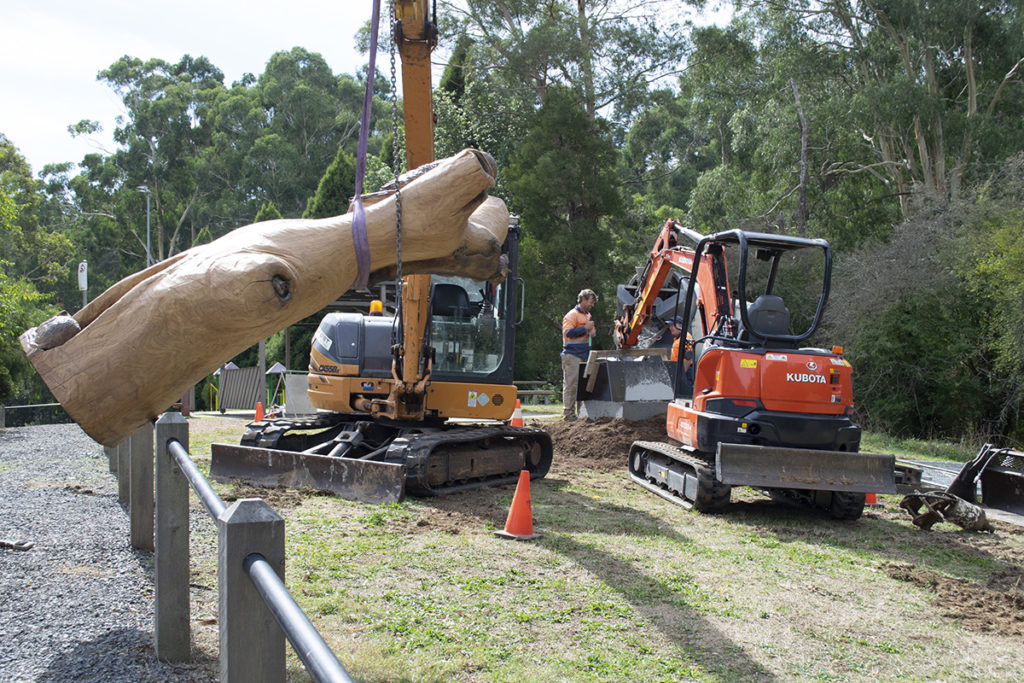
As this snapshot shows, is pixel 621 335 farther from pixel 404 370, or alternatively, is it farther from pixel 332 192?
pixel 332 192

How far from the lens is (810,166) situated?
28672 mm

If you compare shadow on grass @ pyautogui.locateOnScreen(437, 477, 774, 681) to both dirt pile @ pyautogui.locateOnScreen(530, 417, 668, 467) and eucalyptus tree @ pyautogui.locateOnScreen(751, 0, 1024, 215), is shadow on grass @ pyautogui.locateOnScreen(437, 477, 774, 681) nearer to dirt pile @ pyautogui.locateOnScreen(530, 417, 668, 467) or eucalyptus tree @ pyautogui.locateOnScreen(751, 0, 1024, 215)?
dirt pile @ pyautogui.locateOnScreen(530, 417, 668, 467)

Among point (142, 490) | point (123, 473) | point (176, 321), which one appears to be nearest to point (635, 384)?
point (123, 473)

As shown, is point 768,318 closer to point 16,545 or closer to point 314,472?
point 314,472

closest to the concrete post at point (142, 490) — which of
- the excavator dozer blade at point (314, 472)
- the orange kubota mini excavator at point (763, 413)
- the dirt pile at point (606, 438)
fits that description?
the excavator dozer blade at point (314, 472)

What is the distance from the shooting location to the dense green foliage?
17188 mm

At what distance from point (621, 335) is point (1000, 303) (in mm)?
7496

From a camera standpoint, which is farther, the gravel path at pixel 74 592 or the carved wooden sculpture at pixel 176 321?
the carved wooden sculpture at pixel 176 321

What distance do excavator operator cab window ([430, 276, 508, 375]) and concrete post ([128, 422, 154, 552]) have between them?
3905 millimetres

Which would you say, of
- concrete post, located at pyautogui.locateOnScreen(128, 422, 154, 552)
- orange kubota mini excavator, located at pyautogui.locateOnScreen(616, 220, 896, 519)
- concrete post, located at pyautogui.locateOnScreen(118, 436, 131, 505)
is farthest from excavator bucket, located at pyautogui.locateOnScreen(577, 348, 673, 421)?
concrete post, located at pyautogui.locateOnScreen(128, 422, 154, 552)

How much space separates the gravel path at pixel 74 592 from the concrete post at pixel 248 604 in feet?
5.23

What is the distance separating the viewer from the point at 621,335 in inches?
500

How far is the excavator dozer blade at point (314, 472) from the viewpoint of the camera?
743 centimetres

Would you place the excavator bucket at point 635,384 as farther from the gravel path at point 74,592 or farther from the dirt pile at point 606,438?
the gravel path at point 74,592
